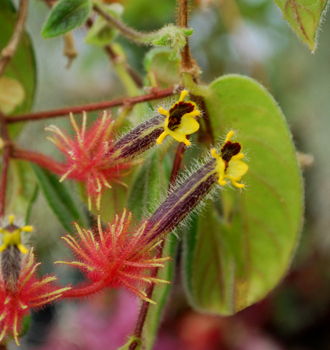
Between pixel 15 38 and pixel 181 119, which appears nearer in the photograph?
pixel 181 119

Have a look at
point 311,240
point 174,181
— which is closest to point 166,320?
point 311,240

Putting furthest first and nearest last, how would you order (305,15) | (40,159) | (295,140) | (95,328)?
(95,328), (295,140), (40,159), (305,15)

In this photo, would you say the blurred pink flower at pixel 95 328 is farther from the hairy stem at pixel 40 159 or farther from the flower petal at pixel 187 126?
the flower petal at pixel 187 126

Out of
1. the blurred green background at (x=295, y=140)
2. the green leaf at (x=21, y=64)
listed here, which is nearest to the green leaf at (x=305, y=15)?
the green leaf at (x=21, y=64)

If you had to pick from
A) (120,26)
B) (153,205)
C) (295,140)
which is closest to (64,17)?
(120,26)

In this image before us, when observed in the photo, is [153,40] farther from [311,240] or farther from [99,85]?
[99,85]

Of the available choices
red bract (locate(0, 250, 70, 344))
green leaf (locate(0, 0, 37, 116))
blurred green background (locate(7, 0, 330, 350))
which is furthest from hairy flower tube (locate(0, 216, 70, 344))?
blurred green background (locate(7, 0, 330, 350))

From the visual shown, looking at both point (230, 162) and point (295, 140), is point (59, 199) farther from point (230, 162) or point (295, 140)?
point (295, 140)
